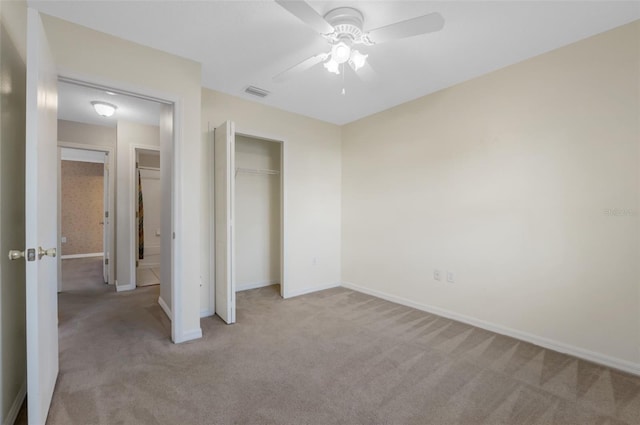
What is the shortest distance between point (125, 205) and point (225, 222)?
2413mm

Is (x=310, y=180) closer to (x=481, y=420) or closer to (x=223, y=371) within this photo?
(x=223, y=371)

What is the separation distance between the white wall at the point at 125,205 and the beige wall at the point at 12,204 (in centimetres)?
271

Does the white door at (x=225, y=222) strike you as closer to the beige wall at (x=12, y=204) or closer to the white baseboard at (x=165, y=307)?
the white baseboard at (x=165, y=307)

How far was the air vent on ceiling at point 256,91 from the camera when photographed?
3281 mm

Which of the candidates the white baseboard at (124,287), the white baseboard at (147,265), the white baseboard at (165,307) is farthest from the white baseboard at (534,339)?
the white baseboard at (147,265)

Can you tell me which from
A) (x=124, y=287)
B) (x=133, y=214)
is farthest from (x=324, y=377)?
(x=133, y=214)

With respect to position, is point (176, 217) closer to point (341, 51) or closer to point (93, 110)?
point (341, 51)

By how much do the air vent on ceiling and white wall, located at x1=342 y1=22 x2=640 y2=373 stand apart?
167 centimetres

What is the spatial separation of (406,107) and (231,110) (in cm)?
220

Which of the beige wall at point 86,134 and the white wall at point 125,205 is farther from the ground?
the beige wall at point 86,134

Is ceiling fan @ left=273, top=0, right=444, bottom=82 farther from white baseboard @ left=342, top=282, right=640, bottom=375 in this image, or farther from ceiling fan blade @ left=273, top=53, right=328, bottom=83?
white baseboard @ left=342, top=282, right=640, bottom=375

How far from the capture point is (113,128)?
4.59 meters

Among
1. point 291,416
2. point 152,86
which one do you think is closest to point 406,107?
point 152,86

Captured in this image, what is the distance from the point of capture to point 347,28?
199 centimetres
